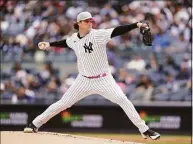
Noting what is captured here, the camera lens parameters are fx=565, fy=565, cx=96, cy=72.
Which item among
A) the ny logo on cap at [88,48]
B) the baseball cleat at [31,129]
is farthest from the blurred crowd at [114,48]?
the ny logo on cap at [88,48]

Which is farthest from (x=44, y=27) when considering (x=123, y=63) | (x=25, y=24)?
(x=123, y=63)

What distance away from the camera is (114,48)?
16.8m

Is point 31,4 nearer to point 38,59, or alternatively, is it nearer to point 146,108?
point 38,59

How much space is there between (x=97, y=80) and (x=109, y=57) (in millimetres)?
7989

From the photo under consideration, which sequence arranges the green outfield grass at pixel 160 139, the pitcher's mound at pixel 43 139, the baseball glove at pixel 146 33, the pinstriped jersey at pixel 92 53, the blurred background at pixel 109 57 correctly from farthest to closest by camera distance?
the blurred background at pixel 109 57 < the green outfield grass at pixel 160 139 < the pinstriped jersey at pixel 92 53 < the pitcher's mound at pixel 43 139 < the baseball glove at pixel 146 33

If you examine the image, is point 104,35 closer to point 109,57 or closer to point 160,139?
point 160,139

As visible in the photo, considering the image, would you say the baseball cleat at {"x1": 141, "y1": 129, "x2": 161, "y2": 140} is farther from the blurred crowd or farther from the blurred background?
the blurred crowd

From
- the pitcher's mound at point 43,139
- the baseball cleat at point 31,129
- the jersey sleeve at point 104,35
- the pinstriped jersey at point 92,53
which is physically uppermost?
the jersey sleeve at point 104,35

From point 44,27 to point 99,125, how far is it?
4.31 meters

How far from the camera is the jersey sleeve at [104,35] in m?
8.41

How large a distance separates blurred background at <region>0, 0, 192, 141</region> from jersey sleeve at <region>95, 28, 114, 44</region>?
6.75m

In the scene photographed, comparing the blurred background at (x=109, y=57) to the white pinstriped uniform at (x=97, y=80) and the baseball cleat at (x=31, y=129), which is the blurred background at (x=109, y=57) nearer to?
the baseball cleat at (x=31, y=129)

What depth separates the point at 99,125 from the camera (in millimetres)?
15461

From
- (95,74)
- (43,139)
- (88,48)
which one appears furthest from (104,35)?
(43,139)
